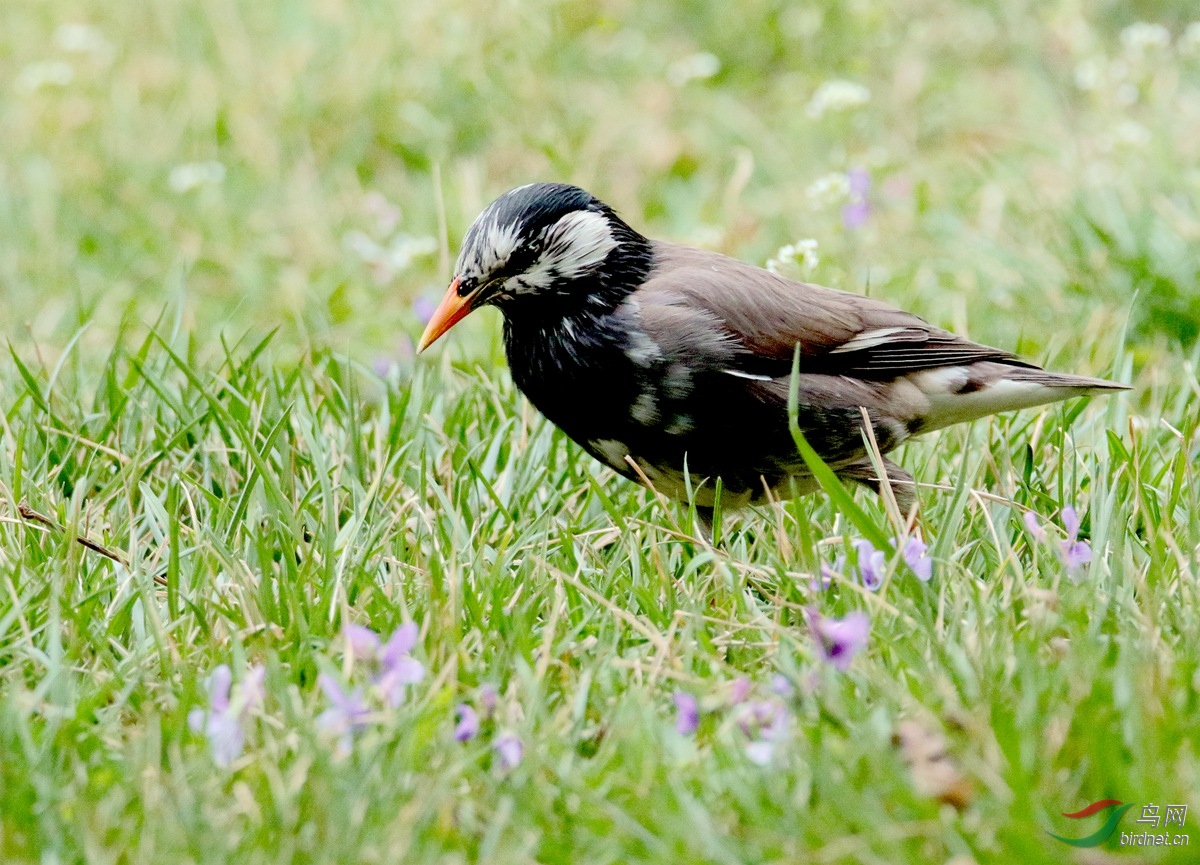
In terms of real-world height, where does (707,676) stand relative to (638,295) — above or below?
below

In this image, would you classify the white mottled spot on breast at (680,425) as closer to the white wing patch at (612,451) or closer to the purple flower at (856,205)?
the white wing patch at (612,451)

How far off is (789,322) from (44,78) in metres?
4.78

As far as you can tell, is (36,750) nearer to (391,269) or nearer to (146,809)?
(146,809)

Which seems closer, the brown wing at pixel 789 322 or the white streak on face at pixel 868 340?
the brown wing at pixel 789 322

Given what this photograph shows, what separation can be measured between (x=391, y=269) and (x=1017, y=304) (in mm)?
2448

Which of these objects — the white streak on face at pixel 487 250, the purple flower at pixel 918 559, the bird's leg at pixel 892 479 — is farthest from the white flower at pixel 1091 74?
the purple flower at pixel 918 559

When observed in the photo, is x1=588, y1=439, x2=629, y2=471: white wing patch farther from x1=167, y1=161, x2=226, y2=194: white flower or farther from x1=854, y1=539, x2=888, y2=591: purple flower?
x1=167, y1=161, x2=226, y2=194: white flower

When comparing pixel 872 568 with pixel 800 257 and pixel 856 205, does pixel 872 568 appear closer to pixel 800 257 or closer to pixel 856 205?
pixel 800 257

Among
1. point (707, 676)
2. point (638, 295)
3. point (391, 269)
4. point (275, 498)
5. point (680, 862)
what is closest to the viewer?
point (680, 862)

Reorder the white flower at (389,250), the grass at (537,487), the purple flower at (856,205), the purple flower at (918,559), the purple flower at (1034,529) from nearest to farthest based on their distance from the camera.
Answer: the grass at (537,487), the purple flower at (918,559), the purple flower at (1034,529), the purple flower at (856,205), the white flower at (389,250)

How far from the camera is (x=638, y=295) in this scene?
3.80 metres

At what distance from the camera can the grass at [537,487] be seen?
2326mm

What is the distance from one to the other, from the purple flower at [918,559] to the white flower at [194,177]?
14.3 feet

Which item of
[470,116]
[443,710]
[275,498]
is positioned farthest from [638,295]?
[470,116]
